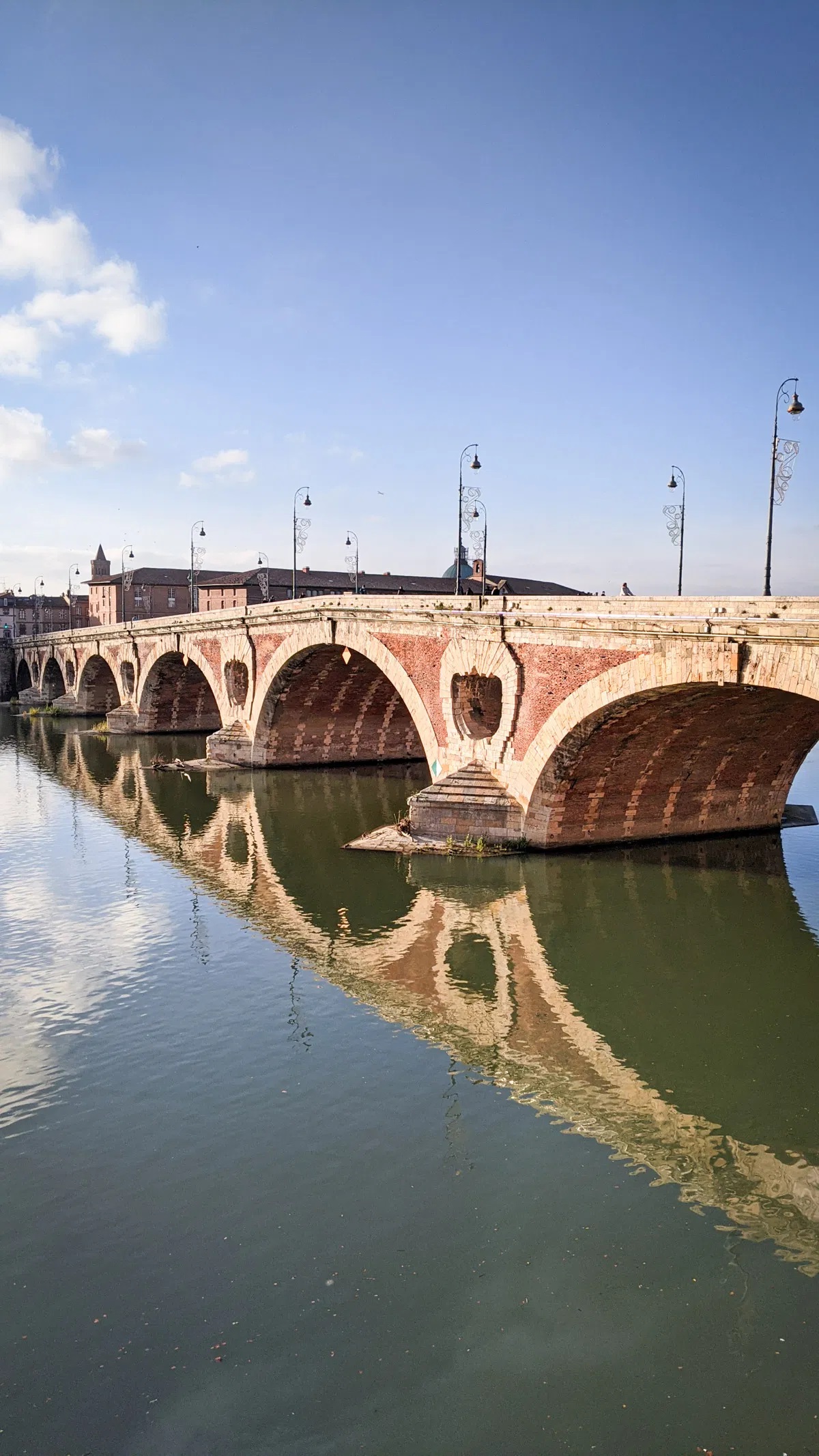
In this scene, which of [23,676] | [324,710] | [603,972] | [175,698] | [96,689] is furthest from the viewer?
[23,676]

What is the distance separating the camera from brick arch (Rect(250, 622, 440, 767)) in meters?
33.2

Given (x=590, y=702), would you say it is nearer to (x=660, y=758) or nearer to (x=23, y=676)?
(x=660, y=758)

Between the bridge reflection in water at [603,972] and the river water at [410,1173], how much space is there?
64mm

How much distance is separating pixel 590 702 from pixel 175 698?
3517cm

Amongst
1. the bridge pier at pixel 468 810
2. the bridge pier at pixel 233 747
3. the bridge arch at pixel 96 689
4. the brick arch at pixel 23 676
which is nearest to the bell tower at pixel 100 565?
the brick arch at pixel 23 676

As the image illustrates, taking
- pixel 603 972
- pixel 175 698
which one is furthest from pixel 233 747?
pixel 603 972

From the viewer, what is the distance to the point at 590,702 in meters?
19.3

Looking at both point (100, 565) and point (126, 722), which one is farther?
point (100, 565)

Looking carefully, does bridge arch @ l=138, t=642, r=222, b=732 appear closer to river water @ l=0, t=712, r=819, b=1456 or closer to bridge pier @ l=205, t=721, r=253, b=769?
bridge pier @ l=205, t=721, r=253, b=769

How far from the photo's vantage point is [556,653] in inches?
803

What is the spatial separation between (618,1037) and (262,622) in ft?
79.9

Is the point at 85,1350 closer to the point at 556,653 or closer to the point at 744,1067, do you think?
the point at 744,1067

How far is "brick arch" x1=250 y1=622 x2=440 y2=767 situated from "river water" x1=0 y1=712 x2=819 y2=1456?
14356 millimetres

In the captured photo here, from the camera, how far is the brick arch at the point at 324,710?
33.2 metres
